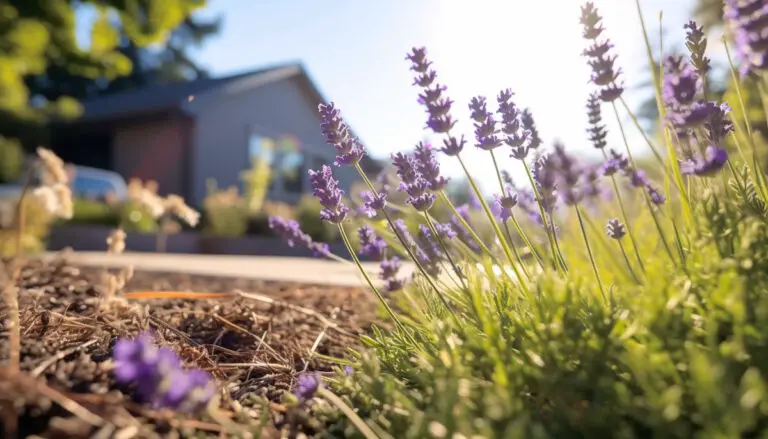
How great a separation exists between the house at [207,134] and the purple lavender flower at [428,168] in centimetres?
1150

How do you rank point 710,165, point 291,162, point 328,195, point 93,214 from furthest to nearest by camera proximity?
point 291,162, point 93,214, point 328,195, point 710,165

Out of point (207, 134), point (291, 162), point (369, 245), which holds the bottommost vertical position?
point (369, 245)

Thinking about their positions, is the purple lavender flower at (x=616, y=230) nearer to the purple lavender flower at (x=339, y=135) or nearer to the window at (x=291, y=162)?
the purple lavender flower at (x=339, y=135)

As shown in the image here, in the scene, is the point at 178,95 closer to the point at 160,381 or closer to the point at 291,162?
the point at 291,162

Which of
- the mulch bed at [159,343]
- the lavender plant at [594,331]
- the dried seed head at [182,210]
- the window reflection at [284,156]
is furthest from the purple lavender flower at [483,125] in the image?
the window reflection at [284,156]

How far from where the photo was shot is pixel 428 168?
139 cm

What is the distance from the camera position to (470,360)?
1.06 metres

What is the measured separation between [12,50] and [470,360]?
11558 millimetres

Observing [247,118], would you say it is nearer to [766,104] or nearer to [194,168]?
[194,168]

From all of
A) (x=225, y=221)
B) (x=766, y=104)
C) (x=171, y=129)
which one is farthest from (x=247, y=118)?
(x=766, y=104)

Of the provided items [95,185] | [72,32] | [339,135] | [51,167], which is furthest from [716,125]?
[95,185]

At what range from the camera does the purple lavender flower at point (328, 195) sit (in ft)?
4.68

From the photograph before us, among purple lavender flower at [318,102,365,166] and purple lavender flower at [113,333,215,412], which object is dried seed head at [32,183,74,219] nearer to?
purple lavender flower at [318,102,365,166]

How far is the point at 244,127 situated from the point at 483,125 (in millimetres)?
16163
